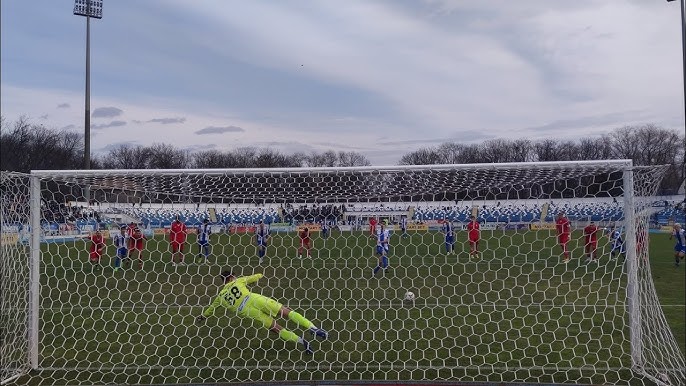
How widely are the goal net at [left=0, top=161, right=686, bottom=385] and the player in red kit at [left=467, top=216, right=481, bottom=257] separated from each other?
80 cm

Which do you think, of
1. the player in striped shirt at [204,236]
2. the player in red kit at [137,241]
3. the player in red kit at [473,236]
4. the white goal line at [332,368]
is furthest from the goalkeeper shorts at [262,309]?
the player in red kit at [473,236]

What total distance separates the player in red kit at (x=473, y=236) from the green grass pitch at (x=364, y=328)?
1.08ft

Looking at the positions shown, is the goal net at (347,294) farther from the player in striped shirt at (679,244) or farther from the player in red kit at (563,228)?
the player in striped shirt at (679,244)

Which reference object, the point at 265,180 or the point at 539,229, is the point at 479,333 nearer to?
the point at 539,229

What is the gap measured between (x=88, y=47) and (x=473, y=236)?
78.0ft

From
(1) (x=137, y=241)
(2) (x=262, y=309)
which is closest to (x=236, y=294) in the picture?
(2) (x=262, y=309)

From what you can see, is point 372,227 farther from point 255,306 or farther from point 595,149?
point 595,149

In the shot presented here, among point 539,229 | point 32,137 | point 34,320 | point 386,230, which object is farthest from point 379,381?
point 32,137

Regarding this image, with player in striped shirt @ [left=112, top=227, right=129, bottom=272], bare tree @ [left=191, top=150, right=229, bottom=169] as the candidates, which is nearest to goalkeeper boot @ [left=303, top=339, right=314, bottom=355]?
player in striped shirt @ [left=112, top=227, right=129, bottom=272]

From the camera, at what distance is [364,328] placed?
289 inches

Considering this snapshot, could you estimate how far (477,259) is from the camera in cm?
1261

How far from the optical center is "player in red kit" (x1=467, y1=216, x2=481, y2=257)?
11.6m

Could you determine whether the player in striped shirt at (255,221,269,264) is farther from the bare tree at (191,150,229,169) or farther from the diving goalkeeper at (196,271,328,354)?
the bare tree at (191,150,229,169)

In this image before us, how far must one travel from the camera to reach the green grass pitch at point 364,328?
18.3 feet
